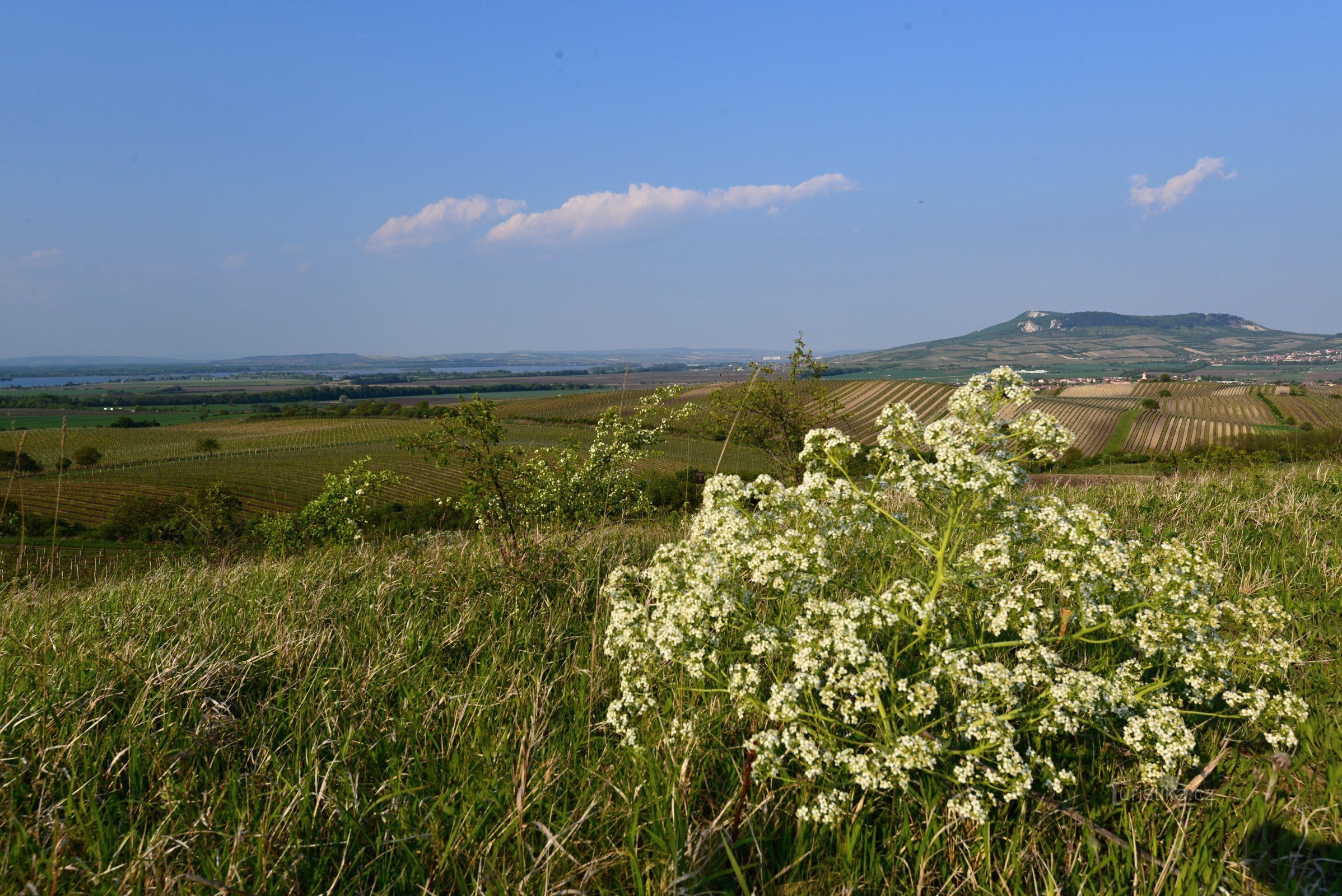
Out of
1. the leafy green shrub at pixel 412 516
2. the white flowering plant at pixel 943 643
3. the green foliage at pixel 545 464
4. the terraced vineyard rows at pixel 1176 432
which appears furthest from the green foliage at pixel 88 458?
the terraced vineyard rows at pixel 1176 432

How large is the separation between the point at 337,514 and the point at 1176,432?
343 ft

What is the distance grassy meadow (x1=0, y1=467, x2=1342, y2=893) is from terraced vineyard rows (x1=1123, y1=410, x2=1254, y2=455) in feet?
280

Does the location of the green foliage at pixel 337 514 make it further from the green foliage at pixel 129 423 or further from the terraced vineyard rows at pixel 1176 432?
the green foliage at pixel 129 423

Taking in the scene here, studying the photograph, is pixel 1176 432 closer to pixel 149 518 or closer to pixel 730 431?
pixel 730 431

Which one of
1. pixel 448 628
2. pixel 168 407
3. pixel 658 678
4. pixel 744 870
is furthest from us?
pixel 168 407


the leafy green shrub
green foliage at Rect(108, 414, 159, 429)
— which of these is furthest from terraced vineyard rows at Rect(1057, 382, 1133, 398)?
green foliage at Rect(108, 414, 159, 429)

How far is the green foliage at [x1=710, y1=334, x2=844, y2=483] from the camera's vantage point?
1984cm

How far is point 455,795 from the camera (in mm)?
2701

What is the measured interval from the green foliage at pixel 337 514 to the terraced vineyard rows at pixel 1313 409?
351 feet

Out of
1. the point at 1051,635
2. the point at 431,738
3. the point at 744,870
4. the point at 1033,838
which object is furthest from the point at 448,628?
the point at 1051,635

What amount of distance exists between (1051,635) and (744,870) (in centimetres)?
226

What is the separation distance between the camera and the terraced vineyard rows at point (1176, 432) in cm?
8288

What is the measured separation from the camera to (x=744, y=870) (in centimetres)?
248

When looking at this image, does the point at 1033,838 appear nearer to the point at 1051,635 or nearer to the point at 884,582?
the point at 884,582
